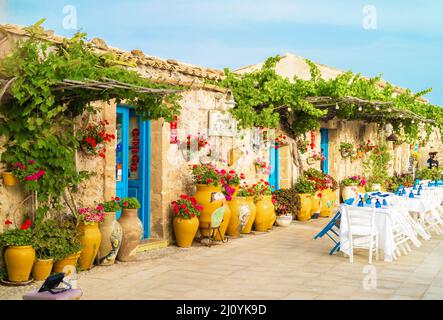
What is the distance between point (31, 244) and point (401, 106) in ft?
32.6

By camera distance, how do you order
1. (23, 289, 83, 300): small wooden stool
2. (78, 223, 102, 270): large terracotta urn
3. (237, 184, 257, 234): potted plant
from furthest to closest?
(237, 184, 257, 234): potted plant, (78, 223, 102, 270): large terracotta urn, (23, 289, 83, 300): small wooden stool

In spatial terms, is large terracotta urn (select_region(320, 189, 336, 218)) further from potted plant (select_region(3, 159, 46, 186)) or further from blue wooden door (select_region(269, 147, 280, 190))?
potted plant (select_region(3, 159, 46, 186))

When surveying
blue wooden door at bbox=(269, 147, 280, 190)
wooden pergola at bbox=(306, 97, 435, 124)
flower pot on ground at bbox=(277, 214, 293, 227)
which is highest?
wooden pergola at bbox=(306, 97, 435, 124)

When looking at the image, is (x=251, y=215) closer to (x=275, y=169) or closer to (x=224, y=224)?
(x=224, y=224)

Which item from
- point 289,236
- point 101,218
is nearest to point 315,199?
point 289,236

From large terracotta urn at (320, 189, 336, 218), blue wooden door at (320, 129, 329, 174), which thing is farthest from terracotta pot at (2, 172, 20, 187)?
blue wooden door at (320, 129, 329, 174)

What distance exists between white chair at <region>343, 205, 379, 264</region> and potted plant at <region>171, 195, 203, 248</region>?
215 centimetres

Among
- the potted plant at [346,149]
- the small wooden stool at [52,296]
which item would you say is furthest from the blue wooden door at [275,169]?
the small wooden stool at [52,296]

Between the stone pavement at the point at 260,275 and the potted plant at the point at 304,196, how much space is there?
2.71 meters

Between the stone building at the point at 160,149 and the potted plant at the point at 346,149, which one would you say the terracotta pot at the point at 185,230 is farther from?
the potted plant at the point at 346,149

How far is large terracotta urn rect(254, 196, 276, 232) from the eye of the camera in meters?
9.37

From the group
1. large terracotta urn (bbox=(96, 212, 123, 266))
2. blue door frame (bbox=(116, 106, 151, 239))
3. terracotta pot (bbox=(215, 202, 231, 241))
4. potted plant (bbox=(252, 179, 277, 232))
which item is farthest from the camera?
→ potted plant (bbox=(252, 179, 277, 232))

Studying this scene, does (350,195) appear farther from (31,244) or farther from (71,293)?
(71,293)

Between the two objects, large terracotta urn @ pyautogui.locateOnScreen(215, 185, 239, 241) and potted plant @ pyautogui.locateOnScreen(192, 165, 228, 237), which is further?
large terracotta urn @ pyautogui.locateOnScreen(215, 185, 239, 241)
